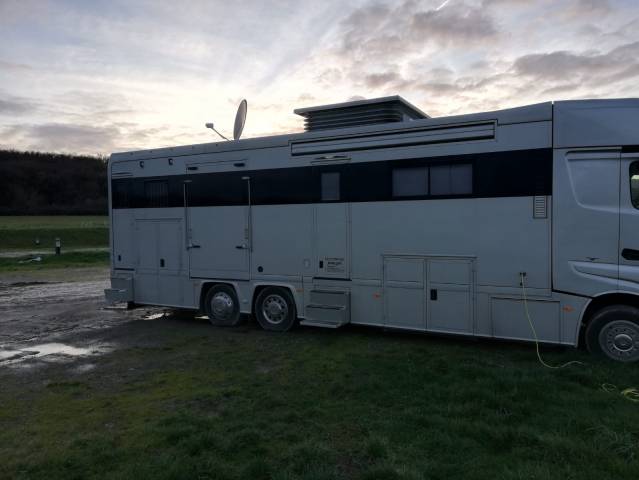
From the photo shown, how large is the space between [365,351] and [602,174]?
4046mm

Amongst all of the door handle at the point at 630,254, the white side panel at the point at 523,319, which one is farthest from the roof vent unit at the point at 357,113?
the door handle at the point at 630,254

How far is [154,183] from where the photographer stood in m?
10.9

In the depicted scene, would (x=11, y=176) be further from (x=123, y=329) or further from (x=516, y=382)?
(x=516, y=382)

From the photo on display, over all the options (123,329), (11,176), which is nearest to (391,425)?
(123,329)

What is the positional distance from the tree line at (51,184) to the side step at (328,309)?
2282 inches

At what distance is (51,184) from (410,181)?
83629 millimetres

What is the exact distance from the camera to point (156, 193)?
10.9m

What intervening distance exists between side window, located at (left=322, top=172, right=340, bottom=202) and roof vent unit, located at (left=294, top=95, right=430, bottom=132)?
1059 millimetres

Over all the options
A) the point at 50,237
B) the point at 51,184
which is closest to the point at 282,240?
the point at 50,237

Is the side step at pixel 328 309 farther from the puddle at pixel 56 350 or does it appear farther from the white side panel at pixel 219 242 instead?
the puddle at pixel 56 350

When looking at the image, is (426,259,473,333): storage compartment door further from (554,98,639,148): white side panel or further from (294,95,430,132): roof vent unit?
(294,95,430,132): roof vent unit

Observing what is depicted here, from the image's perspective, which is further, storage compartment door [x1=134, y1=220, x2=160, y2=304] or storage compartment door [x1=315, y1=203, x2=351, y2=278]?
storage compartment door [x1=134, y1=220, x2=160, y2=304]

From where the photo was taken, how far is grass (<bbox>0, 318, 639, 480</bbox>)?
Result: 4.23 meters

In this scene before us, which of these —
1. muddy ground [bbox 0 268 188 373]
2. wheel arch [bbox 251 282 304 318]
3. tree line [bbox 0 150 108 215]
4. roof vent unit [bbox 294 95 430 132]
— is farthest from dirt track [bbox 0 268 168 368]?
tree line [bbox 0 150 108 215]
